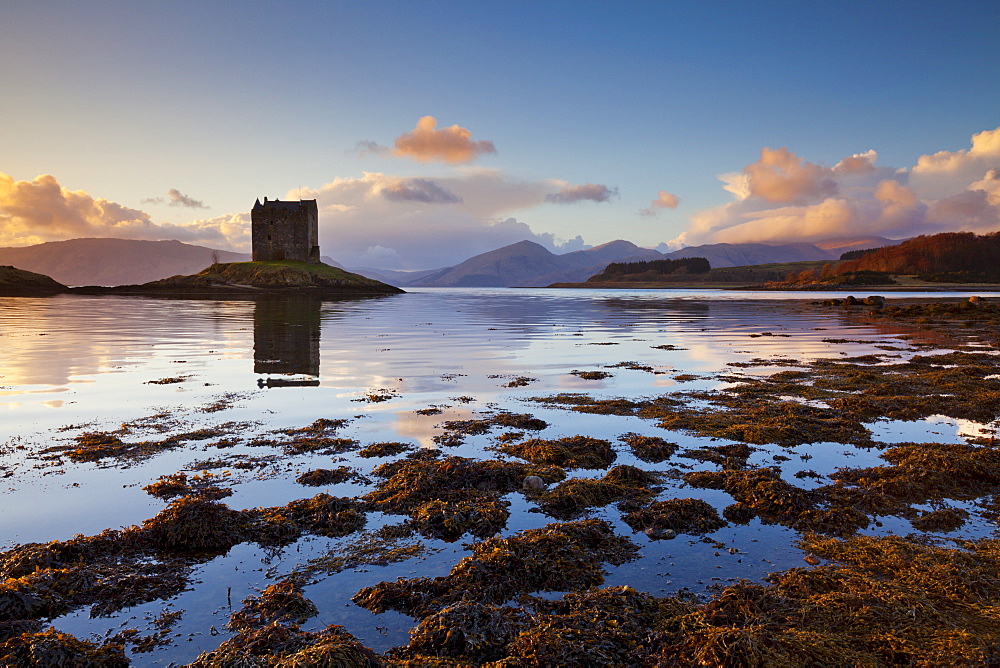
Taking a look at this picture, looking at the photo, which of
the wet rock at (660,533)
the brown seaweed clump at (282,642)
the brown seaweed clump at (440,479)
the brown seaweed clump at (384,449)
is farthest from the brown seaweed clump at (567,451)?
the brown seaweed clump at (282,642)

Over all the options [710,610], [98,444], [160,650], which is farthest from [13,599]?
[710,610]

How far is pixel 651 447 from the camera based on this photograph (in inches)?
431

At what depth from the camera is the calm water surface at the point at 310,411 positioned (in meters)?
6.21

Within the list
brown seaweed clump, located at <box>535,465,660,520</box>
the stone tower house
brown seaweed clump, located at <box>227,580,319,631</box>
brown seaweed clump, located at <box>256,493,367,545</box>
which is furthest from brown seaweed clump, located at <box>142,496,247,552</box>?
the stone tower house

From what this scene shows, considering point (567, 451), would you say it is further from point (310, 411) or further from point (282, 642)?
point (310, 411)

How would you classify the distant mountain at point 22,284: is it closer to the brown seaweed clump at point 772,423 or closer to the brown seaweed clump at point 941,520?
the brown seaweed clump at point 772,423

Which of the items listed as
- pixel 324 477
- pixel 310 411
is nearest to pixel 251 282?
pixel 310 411

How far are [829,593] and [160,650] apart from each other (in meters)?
7.01

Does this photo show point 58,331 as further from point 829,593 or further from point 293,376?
point 829,593

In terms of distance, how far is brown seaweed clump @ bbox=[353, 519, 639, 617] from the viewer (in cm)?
570

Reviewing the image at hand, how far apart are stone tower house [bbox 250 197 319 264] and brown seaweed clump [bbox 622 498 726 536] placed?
5525 inches

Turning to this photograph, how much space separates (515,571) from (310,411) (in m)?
9.76

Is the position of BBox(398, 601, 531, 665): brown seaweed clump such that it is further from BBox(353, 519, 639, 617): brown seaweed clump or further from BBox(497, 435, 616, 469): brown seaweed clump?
BBox(497, 435, 616, 469): brown seaweed clump

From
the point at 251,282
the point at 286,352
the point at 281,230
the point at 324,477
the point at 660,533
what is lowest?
the point at 660,533
